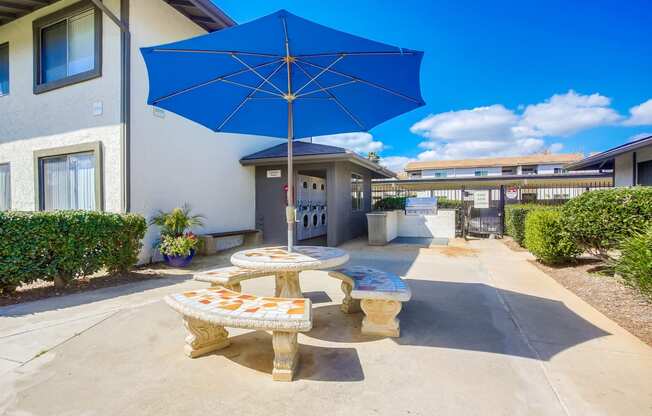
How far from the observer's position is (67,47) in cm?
754

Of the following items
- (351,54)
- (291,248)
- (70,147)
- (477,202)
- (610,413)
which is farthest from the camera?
(477,202)

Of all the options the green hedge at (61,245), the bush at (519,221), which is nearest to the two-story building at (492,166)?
the bush at (519,221)

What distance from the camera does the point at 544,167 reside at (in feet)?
122

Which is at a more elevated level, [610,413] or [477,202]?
[477,202]

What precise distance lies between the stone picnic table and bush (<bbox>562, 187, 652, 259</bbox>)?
4.76 m

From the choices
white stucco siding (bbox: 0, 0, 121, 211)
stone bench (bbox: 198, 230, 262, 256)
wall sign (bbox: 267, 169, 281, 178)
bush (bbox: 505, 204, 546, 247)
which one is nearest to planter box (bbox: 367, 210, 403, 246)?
wall sign (bbox: 267, 169, 281, 178)

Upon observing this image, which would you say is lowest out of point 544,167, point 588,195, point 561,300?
point 561,300

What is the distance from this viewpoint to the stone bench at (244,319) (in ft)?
7.67

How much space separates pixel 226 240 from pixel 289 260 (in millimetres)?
6389

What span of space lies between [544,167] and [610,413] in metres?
42.6

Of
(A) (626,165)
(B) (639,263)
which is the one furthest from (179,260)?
(A) (626,165)

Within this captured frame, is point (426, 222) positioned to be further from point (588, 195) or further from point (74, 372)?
point (74, 372)

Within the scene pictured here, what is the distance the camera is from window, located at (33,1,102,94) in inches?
278

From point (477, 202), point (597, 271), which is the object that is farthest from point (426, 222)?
point (597, 271)
